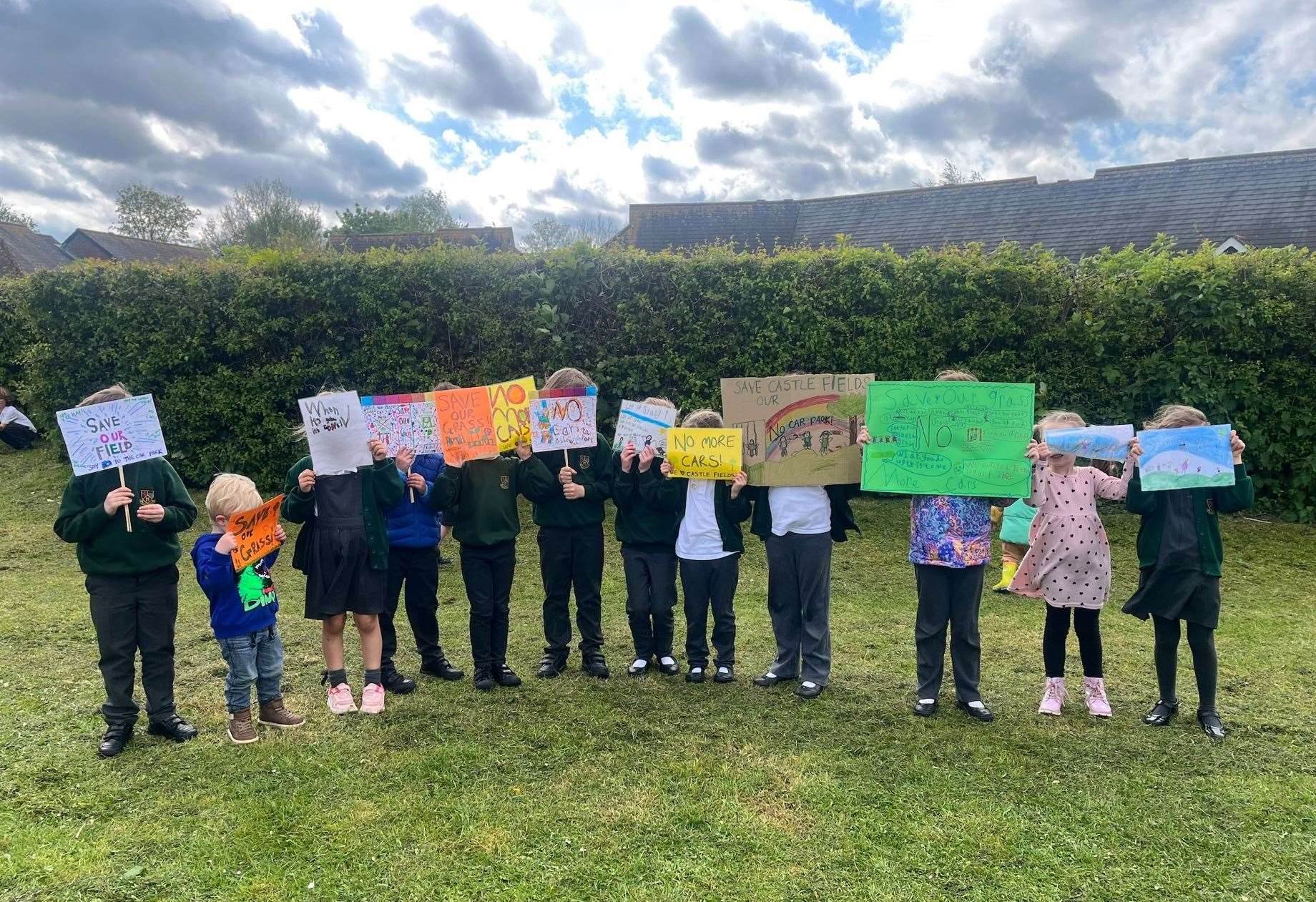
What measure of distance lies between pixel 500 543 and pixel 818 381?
7.55 ft

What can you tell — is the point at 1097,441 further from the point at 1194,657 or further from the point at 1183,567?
the point at 1194,657

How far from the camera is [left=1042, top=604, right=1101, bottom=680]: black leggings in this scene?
14.8 ft

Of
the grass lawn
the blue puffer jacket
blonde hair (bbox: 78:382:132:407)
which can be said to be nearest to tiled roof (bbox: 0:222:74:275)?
blonde hair (bbox: 78:382:132:407)

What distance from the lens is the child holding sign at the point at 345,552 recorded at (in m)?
4.57

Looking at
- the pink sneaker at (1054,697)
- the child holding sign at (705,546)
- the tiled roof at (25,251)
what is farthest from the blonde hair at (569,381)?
the tiled roof at (25,251)

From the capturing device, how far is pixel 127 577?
416 cm

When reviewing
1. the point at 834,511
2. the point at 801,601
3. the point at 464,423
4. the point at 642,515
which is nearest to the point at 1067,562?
the point at 834,511

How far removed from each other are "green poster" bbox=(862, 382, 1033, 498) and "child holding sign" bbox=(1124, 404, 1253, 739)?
2.04 feet

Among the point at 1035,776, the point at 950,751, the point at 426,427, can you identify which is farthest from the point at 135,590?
the point at 1035,776

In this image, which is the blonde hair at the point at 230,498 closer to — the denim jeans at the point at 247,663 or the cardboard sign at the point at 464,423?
the denim jeans at the point at 247,663

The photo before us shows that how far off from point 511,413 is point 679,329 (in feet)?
17.2

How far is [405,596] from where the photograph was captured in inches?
205

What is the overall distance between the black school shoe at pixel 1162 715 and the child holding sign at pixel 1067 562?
0.21 meters

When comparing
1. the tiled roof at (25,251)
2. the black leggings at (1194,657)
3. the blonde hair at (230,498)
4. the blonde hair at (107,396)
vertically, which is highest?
the tiled roof at (25,251)
